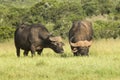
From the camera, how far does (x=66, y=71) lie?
10.1m

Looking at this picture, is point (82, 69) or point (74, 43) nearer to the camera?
point (82, 69)

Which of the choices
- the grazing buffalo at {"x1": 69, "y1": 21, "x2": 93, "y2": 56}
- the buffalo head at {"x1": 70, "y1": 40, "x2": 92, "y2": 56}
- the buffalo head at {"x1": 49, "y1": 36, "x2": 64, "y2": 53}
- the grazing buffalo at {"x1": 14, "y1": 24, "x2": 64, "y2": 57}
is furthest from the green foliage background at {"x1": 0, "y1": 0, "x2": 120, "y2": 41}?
the buffalo head at {"x1": 70, "y1": 40, "x2": 92, "y2": 56}

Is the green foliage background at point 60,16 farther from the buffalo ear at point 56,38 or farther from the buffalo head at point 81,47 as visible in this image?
the buffalo head at point 81,47

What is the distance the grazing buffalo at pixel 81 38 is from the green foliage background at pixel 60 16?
10224mm

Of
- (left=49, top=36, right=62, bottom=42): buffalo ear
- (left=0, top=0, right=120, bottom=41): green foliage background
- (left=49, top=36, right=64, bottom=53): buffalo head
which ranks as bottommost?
(left=0, top=0, right=120, bottom=41): green foliage background

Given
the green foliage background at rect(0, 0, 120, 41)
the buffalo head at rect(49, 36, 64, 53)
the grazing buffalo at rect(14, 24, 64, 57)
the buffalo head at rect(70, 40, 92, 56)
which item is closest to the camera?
the buffalo head at rect(70, 40, 92, 56)

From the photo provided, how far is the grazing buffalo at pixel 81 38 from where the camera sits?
49.1 ft

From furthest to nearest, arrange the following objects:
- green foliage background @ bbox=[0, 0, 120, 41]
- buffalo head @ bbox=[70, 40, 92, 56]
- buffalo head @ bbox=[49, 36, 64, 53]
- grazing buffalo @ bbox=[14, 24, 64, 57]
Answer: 1. green foliage background @ bbox=[0, 0, 120, 41]
2. grazing buffalo @ bbox=[14, 24, 64, 57]
3. buffalo head @ bbox=[49, 36, 64, 53]
4. buffalo head @ bbox=[70, 40, 92, 56]

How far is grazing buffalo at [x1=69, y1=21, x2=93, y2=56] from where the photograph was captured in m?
15.0

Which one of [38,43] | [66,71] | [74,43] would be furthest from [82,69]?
[38,43]

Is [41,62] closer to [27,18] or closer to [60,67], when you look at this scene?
[60,67]

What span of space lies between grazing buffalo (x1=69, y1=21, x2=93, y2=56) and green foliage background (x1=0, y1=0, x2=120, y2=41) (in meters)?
10.2

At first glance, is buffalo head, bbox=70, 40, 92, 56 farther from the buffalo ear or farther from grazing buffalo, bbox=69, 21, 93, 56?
the buffalo ear

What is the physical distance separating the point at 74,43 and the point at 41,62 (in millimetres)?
4200
